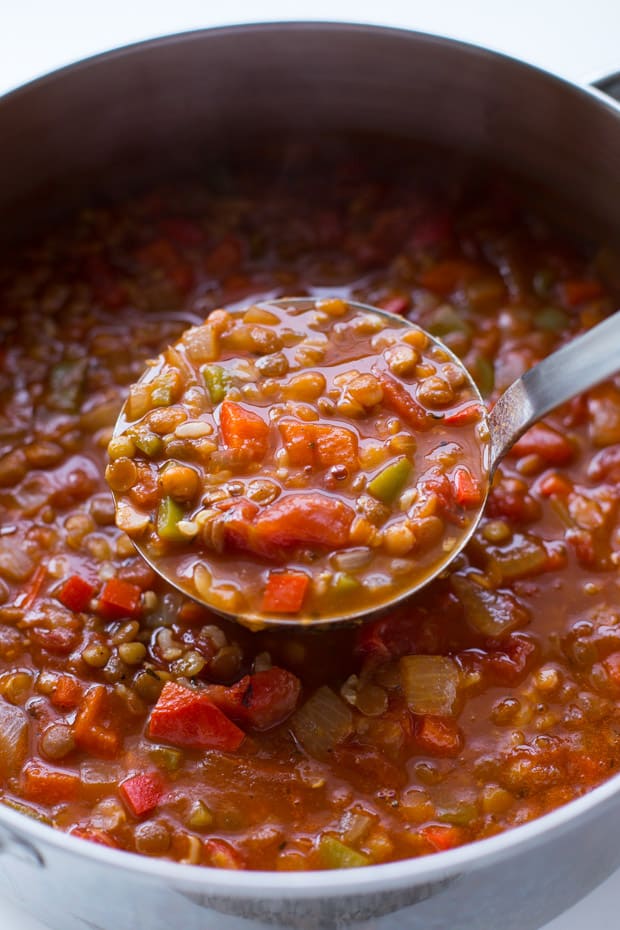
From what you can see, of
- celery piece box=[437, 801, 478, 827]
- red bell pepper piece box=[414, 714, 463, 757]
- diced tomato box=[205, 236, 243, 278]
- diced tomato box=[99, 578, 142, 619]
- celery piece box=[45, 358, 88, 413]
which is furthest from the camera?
diced tomato box=[205, 236, 243, 278]

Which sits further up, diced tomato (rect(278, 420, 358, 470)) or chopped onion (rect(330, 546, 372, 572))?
diced tomato (rect(278, 420, 358, 470))

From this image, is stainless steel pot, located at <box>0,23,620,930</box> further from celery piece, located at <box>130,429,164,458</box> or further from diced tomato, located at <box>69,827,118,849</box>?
celery piece, located at <box>130,429,164,458</box>

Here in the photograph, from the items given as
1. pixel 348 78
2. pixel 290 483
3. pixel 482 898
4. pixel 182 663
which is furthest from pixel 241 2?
pixel 482 898

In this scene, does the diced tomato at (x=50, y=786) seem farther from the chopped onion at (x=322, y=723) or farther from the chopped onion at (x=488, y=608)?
the chopped onion at (x=488, y=608)

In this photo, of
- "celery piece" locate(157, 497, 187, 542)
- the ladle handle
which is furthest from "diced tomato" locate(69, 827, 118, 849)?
the ladle handle

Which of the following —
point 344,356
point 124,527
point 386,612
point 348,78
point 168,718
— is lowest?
point 168,718

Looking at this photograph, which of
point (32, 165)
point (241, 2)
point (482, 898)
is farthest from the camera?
point (241, 2)

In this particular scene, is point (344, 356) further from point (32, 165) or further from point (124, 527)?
point (32, 165)

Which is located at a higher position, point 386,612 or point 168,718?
point 386,612
